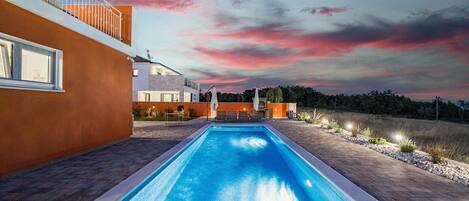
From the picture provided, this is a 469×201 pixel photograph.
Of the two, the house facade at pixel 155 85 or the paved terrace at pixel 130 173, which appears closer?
the paved terrace at pixel 130 173

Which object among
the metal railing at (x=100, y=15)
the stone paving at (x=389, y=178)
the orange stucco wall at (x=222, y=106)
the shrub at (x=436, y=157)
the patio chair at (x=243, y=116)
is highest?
the metal railing at (x=100, y=15)

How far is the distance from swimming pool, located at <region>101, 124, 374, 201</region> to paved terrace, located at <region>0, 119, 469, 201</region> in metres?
0.44

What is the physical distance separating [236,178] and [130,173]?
2.51 metres

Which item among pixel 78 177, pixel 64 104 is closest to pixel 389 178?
pixel 78 177

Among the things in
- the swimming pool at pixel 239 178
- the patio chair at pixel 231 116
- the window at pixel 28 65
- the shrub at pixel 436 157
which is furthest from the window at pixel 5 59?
the patio chair at pixel 231 116

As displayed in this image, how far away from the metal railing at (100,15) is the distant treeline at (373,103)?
17.4 m

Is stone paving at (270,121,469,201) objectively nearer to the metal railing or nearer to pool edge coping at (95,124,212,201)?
pool edge coping at (95,124,212,201)

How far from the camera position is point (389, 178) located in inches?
203

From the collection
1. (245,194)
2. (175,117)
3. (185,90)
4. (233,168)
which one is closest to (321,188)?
(245,194)

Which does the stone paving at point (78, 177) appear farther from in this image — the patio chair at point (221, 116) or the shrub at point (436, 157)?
the patio chair at point (221, 116)

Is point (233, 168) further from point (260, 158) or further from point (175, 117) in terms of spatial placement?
point (175, 117)

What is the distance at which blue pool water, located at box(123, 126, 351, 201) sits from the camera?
525 cm

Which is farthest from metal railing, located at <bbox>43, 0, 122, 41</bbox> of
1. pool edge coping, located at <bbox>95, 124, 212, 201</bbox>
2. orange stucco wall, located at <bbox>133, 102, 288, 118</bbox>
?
orange stucco wall, located at <bbox>133, 102, 288, 118</bbox>

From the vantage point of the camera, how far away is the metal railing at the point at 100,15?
8.70 meters
